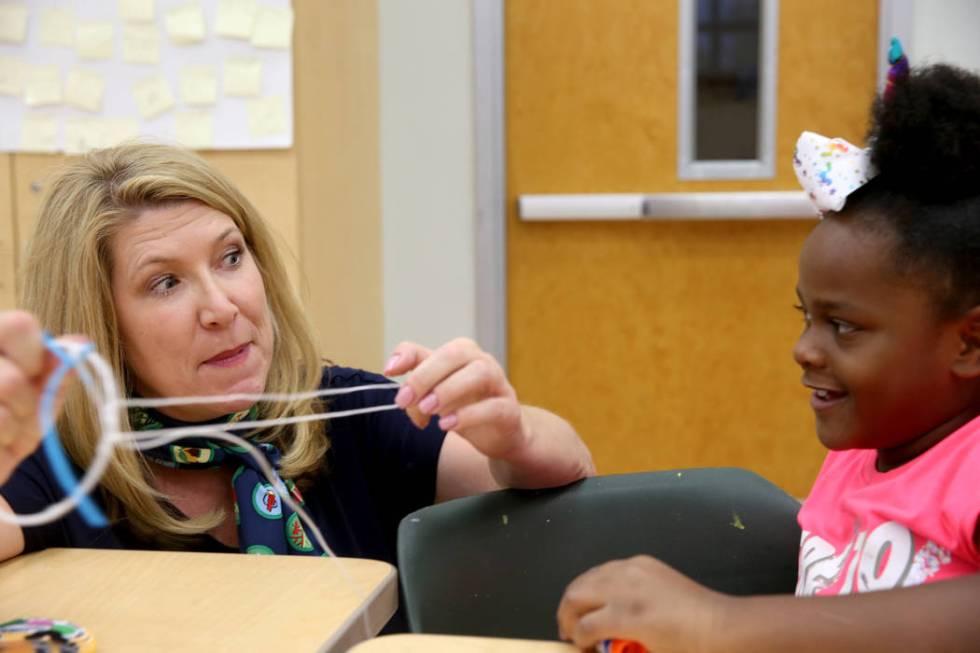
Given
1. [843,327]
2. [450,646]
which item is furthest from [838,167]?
[450,646]

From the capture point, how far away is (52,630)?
70 cm

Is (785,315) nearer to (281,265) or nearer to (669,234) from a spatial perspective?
(669,234)

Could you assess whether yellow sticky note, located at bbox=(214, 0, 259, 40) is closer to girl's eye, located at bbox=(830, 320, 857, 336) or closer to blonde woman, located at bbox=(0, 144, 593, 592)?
blonde woman, located at bbox=(0, 144, 593, 592)

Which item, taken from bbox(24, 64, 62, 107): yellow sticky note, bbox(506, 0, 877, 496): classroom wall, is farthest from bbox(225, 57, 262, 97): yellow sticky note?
bbox(506, 0, 877, 496): classroom wall

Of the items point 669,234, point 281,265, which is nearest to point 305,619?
point 281,265

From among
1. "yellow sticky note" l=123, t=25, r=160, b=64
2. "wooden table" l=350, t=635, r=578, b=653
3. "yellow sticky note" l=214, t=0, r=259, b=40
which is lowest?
"wooden table" l=350, t=635, r=578, b=653

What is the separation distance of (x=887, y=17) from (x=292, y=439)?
6.76 feet

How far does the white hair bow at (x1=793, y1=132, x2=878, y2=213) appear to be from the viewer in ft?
2.84

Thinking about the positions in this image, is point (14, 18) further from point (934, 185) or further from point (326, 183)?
point (934, 185)

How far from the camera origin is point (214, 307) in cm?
107

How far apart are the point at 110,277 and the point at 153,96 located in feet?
4.19

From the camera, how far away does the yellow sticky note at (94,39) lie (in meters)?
2.25

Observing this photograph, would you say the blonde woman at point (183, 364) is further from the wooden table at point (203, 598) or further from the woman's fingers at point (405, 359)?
the wooden table at point (203, 598)

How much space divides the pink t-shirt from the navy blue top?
1.64ft
